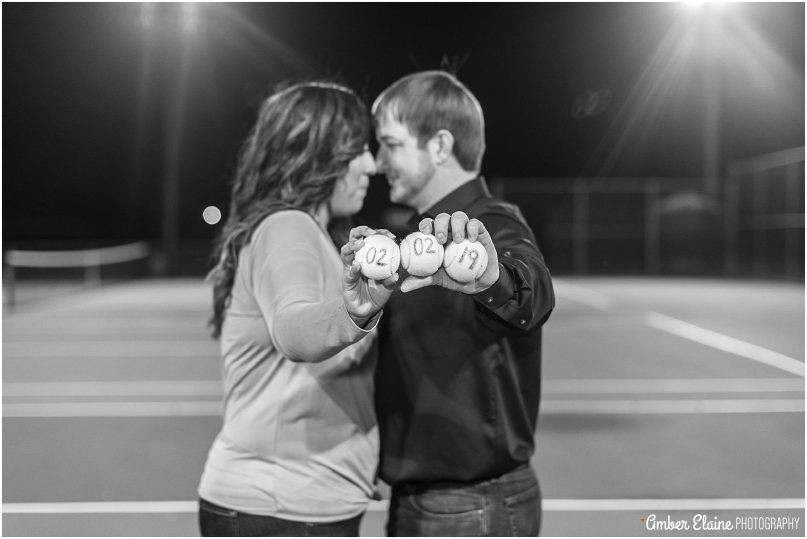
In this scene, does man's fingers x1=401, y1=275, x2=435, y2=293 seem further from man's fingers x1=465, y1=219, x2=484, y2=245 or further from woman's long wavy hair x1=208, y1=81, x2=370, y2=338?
woman's long wavy hair x1=208, y1=81, x2=370, y2=338

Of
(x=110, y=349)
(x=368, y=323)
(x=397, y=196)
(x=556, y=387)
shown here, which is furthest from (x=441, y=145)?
(x=110, y=349)

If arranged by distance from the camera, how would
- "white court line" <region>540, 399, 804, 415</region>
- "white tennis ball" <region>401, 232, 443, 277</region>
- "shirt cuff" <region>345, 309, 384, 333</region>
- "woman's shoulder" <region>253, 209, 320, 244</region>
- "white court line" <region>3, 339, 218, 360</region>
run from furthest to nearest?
"white court line" <region>3, 339, 218, 360</region> → "white court line" <region>540, 399, 804, 415</region> → "woman's shoulder" <region>253, 209, 320, 244</region> → "shirt cuff" <region>345, 309, 384, 333</region> → "white tennis ball" <region>401, 232, 443, 277</region>

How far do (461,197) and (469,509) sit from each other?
783 millimetres

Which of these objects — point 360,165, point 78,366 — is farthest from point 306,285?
point 78,366

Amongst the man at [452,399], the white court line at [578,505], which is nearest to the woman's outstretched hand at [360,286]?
the man at [452,399]

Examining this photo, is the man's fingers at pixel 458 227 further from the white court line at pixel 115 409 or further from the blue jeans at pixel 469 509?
the white court line at pixel 115 409

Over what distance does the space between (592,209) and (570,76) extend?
252 inches

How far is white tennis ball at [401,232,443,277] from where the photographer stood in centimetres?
151

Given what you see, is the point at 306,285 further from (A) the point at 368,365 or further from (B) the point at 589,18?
(B) the point at 589,18

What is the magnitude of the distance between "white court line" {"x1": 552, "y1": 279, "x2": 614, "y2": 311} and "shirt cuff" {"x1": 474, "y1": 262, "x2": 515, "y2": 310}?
1488 centimetres

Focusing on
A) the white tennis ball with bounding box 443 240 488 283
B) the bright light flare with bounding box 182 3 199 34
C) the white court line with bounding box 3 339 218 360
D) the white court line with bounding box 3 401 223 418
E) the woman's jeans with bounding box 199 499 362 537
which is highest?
the bright light flare with bounding box 182 3 199 34

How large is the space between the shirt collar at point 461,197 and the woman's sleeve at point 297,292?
0.42 metres

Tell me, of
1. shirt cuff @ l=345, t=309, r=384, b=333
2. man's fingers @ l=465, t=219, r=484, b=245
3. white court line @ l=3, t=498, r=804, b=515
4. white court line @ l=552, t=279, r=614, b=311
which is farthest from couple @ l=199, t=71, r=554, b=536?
white court line @ l=552, t=279, r=614, b=311

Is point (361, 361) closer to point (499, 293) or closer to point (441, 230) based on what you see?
point (499, 293)
